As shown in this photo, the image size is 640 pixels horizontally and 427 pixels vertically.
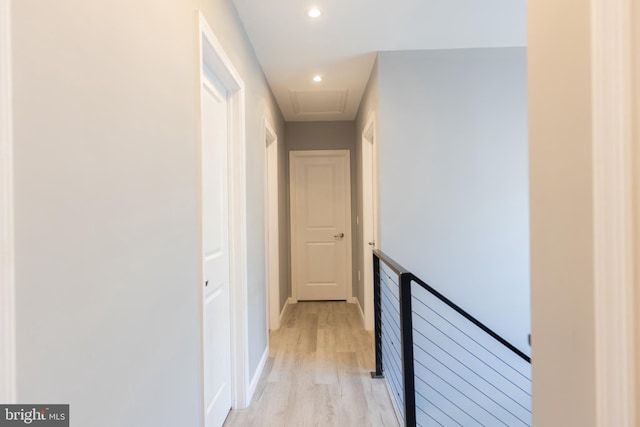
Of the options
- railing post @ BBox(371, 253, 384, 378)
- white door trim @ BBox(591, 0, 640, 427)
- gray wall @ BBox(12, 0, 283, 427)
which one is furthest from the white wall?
white door trim @ BBox(591, 0, 640, 427)

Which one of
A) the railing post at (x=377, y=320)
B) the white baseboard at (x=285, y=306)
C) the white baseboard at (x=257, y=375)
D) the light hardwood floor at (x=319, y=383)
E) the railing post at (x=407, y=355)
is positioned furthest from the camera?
the white baseboard at (x=285, y=306)

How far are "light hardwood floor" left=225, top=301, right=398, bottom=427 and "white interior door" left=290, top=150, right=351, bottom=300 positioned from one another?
94 cm

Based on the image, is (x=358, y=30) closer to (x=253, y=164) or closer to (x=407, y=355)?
(x=253, y=164)

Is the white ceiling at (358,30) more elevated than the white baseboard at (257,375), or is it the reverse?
the white ceiling at (358,30)

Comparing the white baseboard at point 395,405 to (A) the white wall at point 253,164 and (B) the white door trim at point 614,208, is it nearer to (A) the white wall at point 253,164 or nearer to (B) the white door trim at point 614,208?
(A) the white wall at point 253,164

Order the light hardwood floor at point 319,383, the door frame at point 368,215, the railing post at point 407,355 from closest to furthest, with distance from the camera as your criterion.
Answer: the railing post at point 407,355 < the light hardwood floor at point 319,383 < the door frame at point 368,215

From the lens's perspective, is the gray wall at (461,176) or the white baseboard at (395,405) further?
the gray wall at (461,176)

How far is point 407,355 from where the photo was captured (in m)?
1.75

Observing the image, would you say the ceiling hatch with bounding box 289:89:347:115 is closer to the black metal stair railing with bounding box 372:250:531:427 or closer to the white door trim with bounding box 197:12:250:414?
the white door trim with bounding box 197:12:250:414

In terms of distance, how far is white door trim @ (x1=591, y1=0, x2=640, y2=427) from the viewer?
635mm

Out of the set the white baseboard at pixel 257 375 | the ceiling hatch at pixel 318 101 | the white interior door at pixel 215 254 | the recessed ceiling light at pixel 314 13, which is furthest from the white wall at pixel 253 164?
the ceiling hatch at pixel 318 101

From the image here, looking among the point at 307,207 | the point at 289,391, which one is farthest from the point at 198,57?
the point at 307,207

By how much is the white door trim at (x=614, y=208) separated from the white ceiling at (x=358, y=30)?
1.75 metres

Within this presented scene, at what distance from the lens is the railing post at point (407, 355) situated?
1710mm
